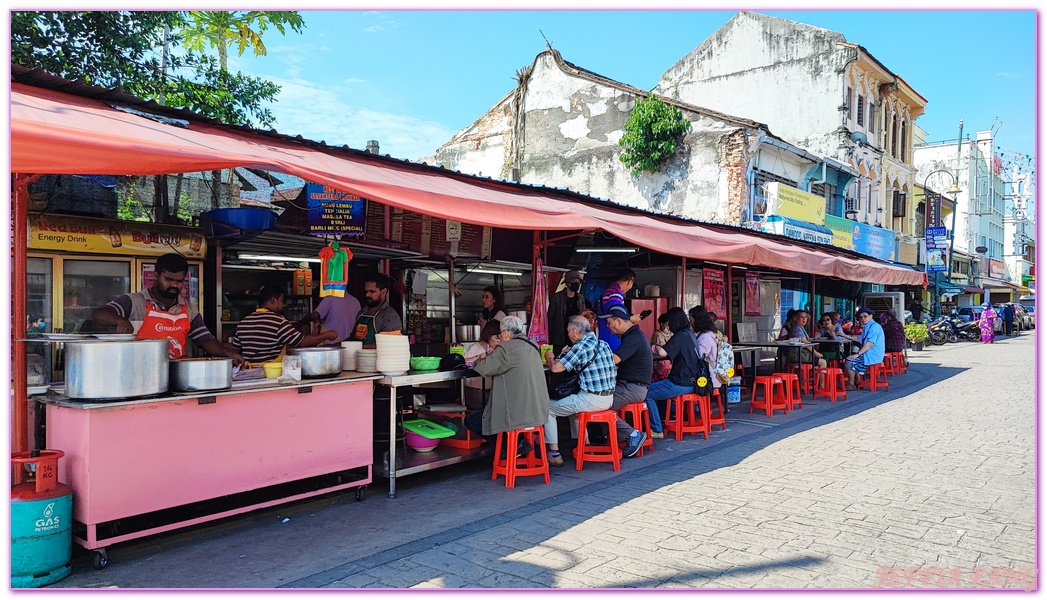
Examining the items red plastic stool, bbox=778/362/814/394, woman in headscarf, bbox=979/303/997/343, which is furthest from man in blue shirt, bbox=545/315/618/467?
woman in headscarf, bbox=979/303/997/343

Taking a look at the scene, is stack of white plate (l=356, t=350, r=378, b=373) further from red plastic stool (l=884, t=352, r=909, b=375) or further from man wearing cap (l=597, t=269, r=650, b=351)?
red plastic stool (l=884, t=352, r=909, b=375)

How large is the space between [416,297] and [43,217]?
14.2 feet

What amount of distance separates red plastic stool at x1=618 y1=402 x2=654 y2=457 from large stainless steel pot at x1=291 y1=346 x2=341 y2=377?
2.88 metres

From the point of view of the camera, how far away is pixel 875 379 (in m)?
12.3

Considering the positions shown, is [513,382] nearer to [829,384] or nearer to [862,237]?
[829,384]

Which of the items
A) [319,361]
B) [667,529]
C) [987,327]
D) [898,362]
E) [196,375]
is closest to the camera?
[196,375]

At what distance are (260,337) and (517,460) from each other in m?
2.62

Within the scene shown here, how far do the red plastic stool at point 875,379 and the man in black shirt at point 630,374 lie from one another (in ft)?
23.4

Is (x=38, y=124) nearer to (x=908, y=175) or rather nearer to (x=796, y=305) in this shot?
(x=796, y=305)

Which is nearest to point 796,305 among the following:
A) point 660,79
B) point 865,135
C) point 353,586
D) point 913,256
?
point 865,135

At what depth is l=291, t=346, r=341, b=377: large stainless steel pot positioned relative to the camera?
4.88 m

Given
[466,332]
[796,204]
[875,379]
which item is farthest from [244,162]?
[796,204]

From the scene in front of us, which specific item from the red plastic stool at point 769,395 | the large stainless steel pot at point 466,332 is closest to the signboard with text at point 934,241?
the red plastic stool at point 769,395

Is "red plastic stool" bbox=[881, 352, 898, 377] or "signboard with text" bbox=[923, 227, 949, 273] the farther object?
"signboard with text" bbox=[923, 227, 949, 273]
